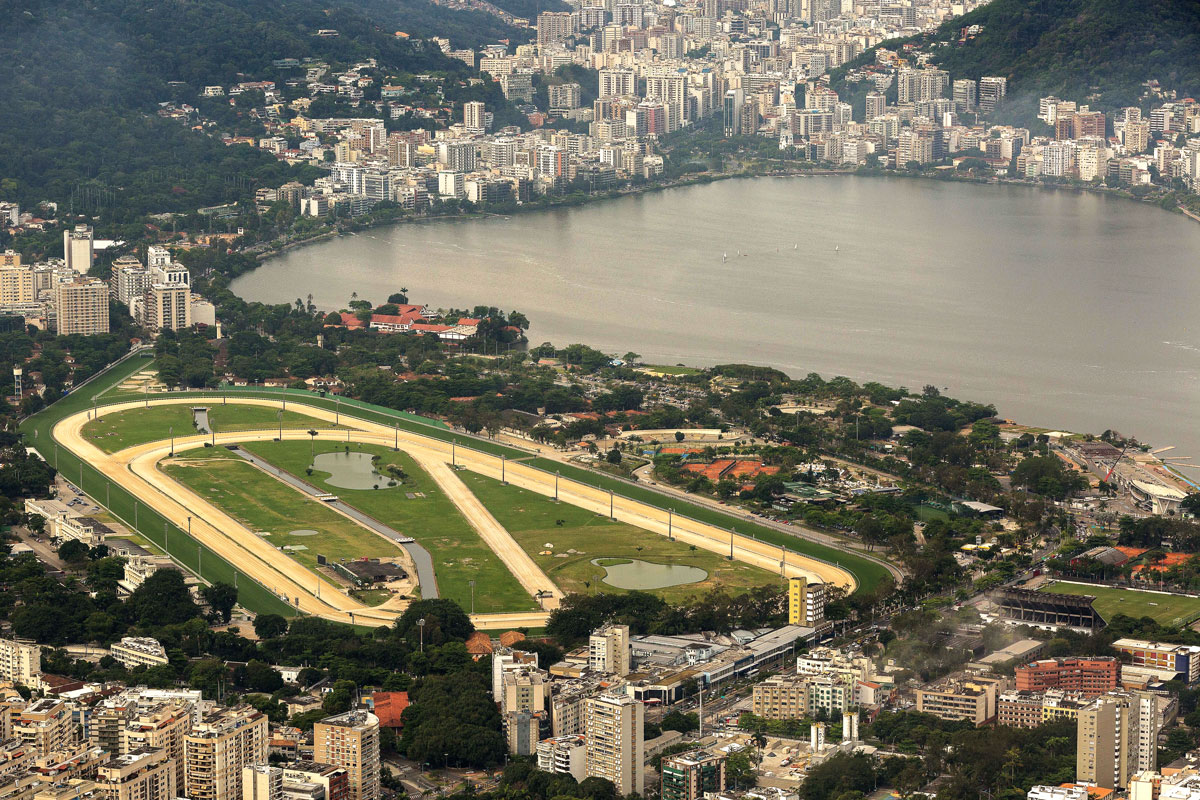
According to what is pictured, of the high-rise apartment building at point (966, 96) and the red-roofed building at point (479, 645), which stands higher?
the high-rise apartment building at point (966, 96)

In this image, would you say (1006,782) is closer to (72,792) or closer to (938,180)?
(72,792)

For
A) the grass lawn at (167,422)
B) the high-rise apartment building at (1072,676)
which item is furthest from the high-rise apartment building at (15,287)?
the high-rise apartment building at (1072,676)

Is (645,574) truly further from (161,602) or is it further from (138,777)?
(138,777)

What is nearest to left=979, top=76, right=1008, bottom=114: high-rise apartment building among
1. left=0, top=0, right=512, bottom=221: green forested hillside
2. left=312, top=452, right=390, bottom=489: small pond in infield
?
left=0, top=0, right=512, bottom=221: green forested hillside

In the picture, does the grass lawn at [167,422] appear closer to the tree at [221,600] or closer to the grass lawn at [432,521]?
the grass lawn at [432,521]

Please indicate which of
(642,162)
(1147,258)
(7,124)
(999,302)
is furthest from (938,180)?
(7,124)

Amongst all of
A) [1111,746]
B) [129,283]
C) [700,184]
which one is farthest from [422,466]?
[700,184]
